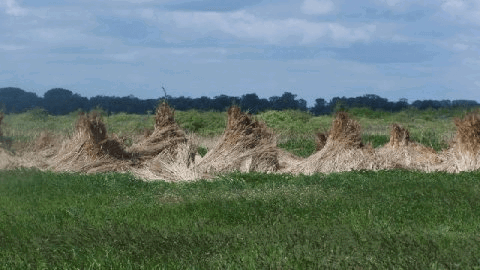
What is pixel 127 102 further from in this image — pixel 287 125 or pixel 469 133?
pixel 469 133

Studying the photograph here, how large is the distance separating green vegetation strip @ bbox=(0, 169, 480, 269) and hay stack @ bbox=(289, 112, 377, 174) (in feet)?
8.87

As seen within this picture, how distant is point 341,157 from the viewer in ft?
73.2

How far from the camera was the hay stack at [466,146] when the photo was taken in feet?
72.0

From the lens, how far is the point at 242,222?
12.6m

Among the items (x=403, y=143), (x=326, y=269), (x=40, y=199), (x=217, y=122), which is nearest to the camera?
(x=326, y=269)

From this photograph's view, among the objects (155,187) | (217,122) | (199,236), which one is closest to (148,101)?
(217,122)

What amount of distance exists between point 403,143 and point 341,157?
97.1 inches

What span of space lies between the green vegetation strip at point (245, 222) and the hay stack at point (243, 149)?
3.03 m

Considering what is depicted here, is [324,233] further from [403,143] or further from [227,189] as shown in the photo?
[403,143]

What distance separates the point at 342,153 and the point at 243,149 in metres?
2.61

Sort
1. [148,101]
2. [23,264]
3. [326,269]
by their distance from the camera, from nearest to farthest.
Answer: [326,269]
[23,264]
[148,101]

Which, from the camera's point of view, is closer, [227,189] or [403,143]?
[227,189]

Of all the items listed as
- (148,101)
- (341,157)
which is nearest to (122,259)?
(341,157)

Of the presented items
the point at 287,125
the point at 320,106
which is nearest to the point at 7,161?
the point at 287,125
